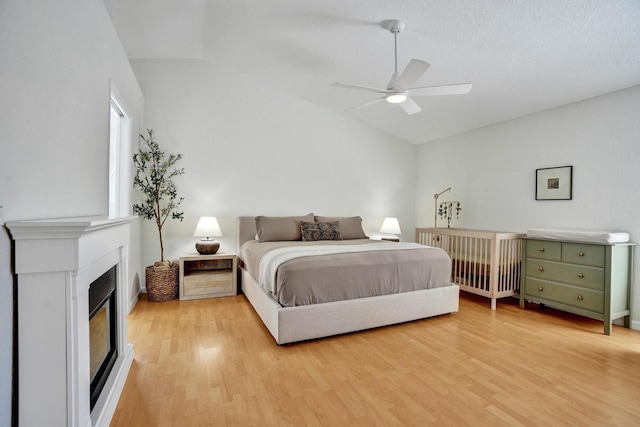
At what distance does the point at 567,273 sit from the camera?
303 centimetres

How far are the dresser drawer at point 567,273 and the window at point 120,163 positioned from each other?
4.51 meters

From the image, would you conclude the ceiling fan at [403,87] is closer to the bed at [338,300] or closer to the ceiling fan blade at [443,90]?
the ceiling fan blade at [443,90]

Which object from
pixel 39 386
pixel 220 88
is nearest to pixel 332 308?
pixel 39 386

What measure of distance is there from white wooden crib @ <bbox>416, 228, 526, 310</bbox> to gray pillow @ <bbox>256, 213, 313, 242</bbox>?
2.06 meters

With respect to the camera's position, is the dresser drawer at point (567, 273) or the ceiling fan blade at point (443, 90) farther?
the dresser drawer at point (567, 273)

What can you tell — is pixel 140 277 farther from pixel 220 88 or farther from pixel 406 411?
pixel 406 411

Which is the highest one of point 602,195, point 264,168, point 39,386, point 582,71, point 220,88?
point 220,88

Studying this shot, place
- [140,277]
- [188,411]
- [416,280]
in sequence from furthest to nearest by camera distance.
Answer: [140,277], [416,280], [188,411]

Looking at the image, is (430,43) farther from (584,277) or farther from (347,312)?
(584,277)

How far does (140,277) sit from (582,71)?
17.3ft

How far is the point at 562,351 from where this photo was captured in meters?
2.38

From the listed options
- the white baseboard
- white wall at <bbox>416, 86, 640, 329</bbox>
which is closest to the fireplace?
the white baseboard

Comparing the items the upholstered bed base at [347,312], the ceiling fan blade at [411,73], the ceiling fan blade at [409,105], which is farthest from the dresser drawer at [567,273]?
the ceiling fan blade at [411,73]

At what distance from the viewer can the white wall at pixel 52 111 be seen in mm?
1126
